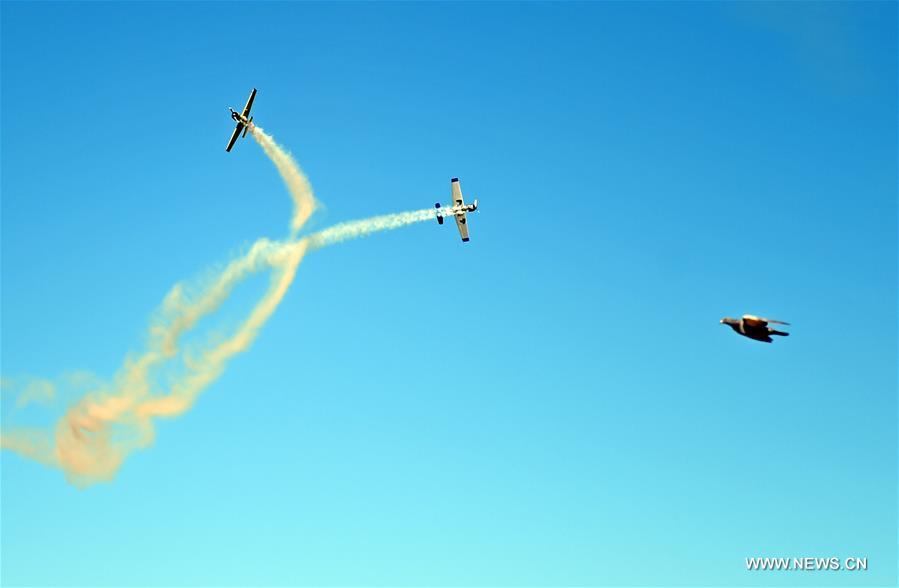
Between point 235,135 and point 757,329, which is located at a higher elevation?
point 235,135

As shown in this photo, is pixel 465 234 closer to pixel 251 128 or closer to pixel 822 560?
pixel 251 128

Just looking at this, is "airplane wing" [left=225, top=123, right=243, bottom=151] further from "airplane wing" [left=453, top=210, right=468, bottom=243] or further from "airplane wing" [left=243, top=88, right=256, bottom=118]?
"airplane wing" [left=453, top=210, right=468, bottom=243]

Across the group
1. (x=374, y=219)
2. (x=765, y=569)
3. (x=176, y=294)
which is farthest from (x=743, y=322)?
(x=176, y=294)

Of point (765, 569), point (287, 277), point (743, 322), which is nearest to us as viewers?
point (743, 322)

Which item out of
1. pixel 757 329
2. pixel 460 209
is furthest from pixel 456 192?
pixel 757 329

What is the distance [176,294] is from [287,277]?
1587 centimetres

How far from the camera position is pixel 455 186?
142m

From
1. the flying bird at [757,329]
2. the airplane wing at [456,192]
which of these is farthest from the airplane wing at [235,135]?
the flying bird at [757,329]

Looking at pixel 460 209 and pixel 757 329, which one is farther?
pixel 460 209

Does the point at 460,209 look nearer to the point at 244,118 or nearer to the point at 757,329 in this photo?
the point at 244,118

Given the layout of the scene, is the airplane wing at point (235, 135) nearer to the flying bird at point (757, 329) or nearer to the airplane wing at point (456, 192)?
the airplane wing at point (456, 192)

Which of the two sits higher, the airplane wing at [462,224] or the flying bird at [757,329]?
the airplane wing at [462,224]

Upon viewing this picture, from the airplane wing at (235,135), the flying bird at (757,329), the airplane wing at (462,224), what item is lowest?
the flying bird at (757,329)

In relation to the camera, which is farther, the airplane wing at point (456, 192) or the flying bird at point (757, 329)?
the airplane wing at point (456, 192)
